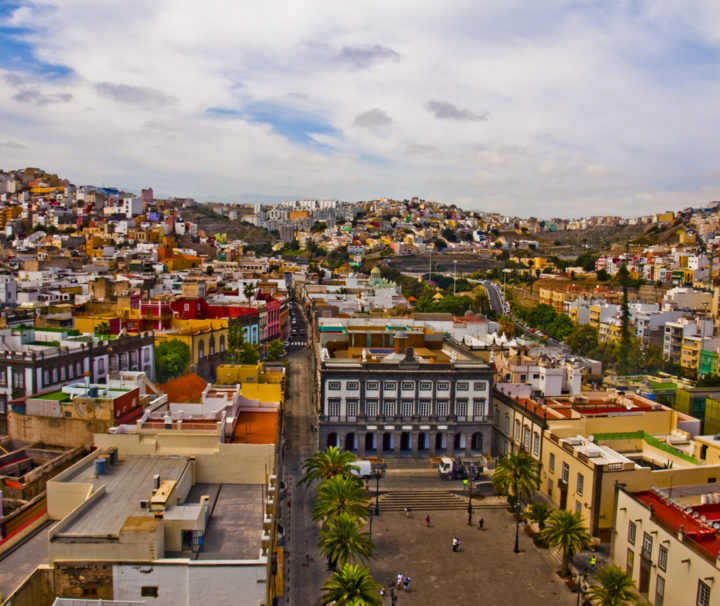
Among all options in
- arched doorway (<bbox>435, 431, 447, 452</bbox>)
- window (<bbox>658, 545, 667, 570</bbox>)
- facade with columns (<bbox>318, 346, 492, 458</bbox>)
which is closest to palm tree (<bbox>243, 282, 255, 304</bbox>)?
facade with columns (<bbox>318, 346, 492, 458</bbox>)

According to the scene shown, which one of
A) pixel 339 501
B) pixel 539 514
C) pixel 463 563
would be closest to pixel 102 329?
pixel 339 501

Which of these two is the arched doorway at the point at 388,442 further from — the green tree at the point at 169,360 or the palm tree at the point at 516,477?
the green tree at the point at 169,360

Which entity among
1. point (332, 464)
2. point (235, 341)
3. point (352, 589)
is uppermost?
point (235, 341)

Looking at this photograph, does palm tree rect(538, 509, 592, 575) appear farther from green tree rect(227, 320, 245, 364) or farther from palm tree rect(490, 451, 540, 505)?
green tree rect(227, 320, 245, 364)

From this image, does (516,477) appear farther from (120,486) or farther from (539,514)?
(120,486)

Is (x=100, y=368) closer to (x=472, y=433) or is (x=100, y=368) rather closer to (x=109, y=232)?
(x=472, y=433)

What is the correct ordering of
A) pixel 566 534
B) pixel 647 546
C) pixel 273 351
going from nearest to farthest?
pixel 647 546 → pixel 566 534 → pixel 273 351

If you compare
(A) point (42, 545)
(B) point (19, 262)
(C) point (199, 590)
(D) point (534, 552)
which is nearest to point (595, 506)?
(D) point (534, 552)
